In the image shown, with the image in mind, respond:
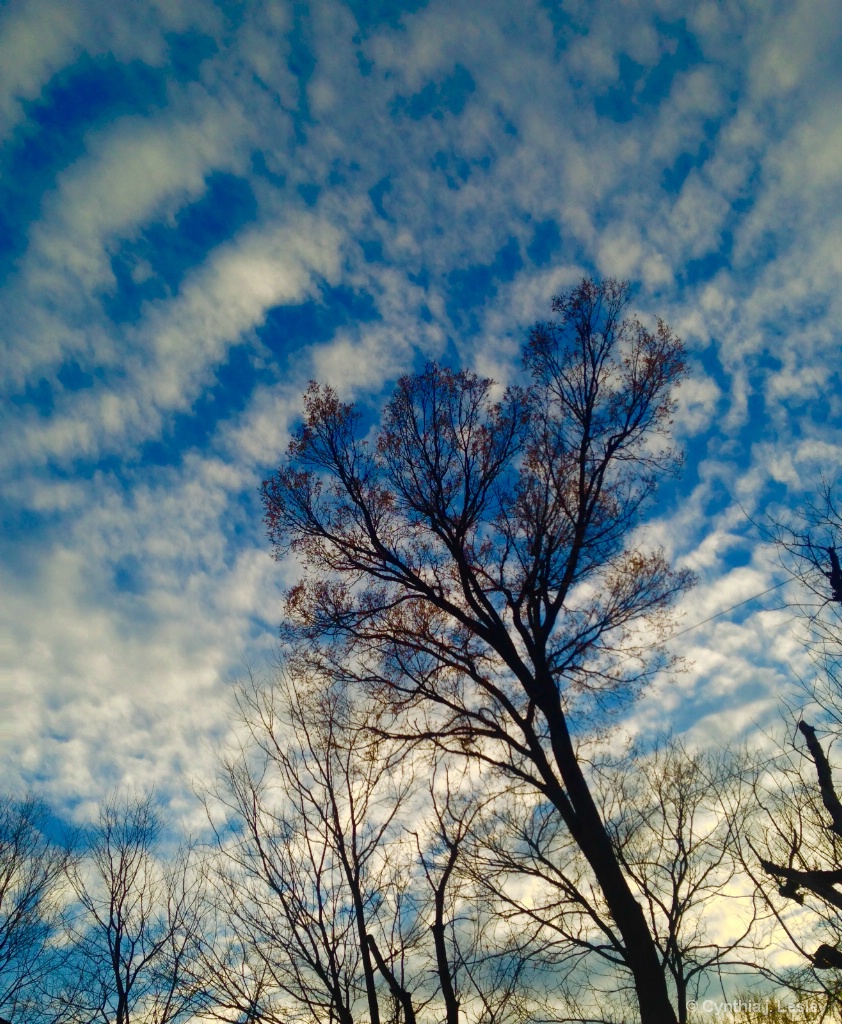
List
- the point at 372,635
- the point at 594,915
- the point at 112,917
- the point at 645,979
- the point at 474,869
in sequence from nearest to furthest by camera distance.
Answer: the point at 645,979 < the point at 594,915 < the point at 474,869 < the point at 372,635 < the point at 112,917

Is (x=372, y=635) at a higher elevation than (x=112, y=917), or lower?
higher

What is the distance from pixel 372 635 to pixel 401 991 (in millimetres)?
4406

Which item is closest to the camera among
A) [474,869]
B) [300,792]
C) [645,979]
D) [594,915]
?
[645,979]

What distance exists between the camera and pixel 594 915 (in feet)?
25.3

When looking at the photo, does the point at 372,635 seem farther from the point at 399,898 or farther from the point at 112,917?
the point at 112,917

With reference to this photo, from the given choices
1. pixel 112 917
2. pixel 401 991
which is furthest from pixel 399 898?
pixel 112 917

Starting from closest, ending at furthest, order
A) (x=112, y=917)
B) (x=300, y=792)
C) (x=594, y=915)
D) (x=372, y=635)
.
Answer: (x=300, y=792)
(x=594, y=915)
(x=372, y=635)
(x=112, y=917)

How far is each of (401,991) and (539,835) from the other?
4.10 m

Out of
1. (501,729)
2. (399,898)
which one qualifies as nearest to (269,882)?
(399,898)

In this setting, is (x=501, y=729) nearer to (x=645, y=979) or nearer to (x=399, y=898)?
(x=399, y=898)

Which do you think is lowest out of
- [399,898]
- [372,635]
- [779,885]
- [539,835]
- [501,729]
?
[779,885]

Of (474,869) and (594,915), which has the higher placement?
(474,869)

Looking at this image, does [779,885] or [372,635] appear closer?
[779,885]

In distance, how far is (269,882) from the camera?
614cm
